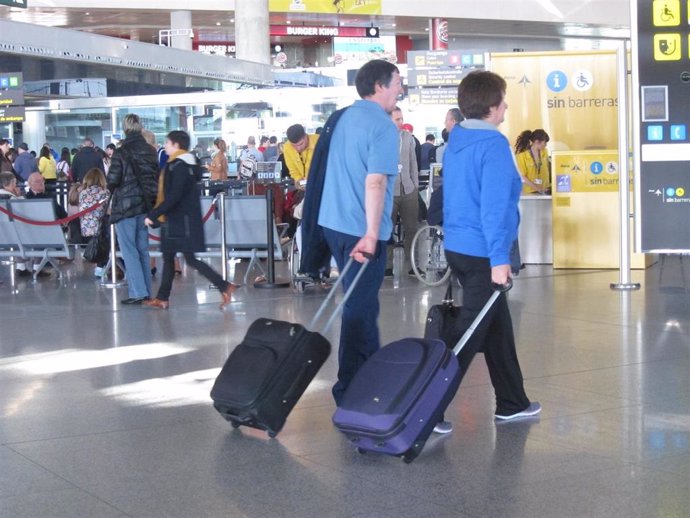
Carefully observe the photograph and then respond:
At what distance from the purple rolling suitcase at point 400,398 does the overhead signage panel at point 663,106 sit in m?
6.40

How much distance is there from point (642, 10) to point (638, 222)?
2.02 metres

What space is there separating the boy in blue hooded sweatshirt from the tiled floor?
509 mm

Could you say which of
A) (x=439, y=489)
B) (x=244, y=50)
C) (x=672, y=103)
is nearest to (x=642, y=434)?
(x=439, y=489)

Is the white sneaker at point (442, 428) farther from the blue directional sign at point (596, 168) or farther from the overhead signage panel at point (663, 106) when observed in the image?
the blue directional sign at point (596, 168)


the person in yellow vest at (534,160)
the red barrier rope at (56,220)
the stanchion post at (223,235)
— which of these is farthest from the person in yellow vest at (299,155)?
the person in yellow vest at (534,160)

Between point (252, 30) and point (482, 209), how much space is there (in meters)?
32.6

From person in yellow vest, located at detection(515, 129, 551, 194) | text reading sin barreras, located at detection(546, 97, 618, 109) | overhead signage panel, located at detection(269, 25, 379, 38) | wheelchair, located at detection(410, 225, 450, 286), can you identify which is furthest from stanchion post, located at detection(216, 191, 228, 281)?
overhead signage panel, located at detection(269, 25, 379, 38)

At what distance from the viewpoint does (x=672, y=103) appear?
1075 cm

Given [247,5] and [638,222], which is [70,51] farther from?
[247,5]

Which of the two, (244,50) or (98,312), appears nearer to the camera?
Result: (98,312)

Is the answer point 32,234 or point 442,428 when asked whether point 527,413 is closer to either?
point 442,428

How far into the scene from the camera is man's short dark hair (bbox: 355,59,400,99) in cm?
575

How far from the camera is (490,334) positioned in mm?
5773

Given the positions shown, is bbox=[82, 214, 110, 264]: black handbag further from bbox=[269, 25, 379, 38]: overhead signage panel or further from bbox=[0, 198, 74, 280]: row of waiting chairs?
bbox=[269, 25, 379, 38]: overhead signage panel
